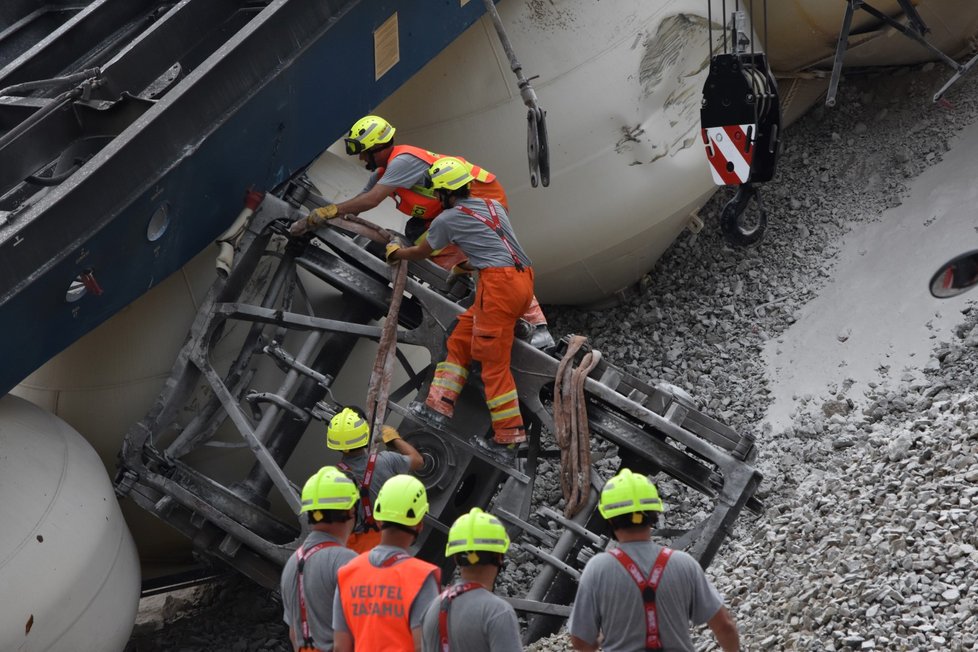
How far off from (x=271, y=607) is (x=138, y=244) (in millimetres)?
2761

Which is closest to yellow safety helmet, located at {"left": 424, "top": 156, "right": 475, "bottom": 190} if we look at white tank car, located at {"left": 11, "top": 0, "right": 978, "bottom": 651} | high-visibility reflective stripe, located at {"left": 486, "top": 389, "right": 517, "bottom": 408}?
high-visibility reflective stripe, located at {"left": 486, "top": 389, "right": 517, "bottom": 408}

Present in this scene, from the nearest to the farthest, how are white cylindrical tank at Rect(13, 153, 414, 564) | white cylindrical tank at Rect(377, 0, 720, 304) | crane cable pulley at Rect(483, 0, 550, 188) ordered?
1. white cylindrical tank at Rect(13, 153, 414, 564)
2. crane cable pulley at Rect(483, 0, 550, 188)
3. white cylindrical tank at Rect(377, 0, 720, 304)

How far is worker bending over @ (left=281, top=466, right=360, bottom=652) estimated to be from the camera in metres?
5.46

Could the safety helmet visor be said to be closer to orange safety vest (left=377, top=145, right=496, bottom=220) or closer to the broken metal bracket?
orange safety vest (left=377, top=145, right=496, bottom=220)

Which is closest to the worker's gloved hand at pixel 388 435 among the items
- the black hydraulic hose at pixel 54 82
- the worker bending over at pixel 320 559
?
the worker bending over at pixel 320 559

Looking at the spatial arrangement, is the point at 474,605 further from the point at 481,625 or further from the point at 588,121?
the point at 588,121

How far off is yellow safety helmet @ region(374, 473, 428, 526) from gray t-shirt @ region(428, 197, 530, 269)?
7.70ft

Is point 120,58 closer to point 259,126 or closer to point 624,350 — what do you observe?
point 259,126

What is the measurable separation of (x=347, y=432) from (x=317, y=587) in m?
1.57

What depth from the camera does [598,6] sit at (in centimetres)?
938

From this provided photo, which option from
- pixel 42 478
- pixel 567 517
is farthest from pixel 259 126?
pixel 567 517

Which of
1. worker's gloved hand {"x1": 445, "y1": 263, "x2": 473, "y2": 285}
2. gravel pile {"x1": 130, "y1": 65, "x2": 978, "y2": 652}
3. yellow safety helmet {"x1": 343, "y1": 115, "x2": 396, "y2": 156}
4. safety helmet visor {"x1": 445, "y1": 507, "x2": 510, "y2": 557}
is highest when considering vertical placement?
yellow safety helmet {"x1": 343, "y1": 115, "x2": 396, "y2": 156}

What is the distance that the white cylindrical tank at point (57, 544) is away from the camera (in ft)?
22.0

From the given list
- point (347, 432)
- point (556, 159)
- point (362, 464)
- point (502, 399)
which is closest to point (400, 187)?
point (502, 399)
